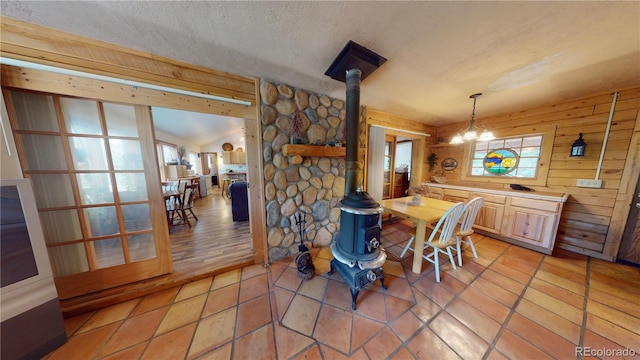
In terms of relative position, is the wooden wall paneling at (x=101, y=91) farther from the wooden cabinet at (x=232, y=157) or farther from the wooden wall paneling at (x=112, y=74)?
the wooden cabinet at (x=232, y=157)

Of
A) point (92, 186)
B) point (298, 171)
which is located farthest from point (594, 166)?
point (92, 186)

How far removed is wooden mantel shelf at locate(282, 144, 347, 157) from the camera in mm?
1922

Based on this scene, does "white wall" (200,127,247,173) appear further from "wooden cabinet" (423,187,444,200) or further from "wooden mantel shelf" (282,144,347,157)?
"wooden cabinet" (423,187,444,200)

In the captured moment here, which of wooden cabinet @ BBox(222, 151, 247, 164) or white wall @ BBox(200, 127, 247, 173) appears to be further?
white wall @ BBox(200, 127, 247, 173)

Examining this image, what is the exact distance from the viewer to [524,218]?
2.46 metres

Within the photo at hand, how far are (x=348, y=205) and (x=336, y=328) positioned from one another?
96 centimetres

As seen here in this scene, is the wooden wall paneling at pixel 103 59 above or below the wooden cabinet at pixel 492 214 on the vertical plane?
above

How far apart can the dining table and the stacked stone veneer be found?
31.1 inches

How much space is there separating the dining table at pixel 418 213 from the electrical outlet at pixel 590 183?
71.9 inches

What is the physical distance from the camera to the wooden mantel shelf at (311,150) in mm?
1922

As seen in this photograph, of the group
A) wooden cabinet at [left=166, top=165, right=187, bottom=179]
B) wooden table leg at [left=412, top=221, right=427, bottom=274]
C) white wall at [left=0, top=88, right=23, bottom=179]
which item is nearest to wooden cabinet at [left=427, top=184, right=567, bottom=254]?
wooden table leg at [left=412, top=221, right=427, bottom=274]

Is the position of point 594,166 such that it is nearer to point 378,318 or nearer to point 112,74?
point 378,318

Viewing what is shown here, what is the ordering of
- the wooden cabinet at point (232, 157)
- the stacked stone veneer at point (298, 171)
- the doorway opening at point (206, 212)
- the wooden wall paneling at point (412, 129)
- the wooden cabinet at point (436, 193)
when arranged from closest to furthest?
the stacked stone veneer at point (298, 171)
the doorway opening at point (206, 212)
the wooden wall paneling at point (412, 129)
the wooden cabinet at point (436, 193)
the wooden cabinet at point (232, 157)

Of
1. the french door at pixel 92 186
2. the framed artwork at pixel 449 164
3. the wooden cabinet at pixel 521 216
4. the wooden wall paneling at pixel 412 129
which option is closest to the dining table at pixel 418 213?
the wooden cabinet at pixel 521 216
